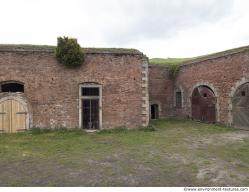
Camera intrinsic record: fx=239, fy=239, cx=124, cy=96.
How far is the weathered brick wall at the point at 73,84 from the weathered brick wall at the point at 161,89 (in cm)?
601

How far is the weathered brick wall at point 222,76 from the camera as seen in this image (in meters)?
13.1

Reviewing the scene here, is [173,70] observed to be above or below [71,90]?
above

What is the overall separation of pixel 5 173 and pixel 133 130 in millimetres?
7062

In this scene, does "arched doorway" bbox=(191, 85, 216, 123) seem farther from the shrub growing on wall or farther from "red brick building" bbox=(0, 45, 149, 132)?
the shrub growing on wall

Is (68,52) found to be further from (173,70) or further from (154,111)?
(173,70)

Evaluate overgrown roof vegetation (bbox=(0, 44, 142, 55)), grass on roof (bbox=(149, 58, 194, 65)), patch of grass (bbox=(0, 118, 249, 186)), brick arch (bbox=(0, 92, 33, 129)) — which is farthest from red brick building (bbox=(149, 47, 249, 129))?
brick arch (bbox=(0, 92, 33, 129))

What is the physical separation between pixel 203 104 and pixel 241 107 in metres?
2.97

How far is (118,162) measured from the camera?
739 centimetres

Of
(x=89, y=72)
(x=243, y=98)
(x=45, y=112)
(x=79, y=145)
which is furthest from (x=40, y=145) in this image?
(x=243, y=98)

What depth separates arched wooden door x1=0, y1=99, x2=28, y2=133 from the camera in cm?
1159

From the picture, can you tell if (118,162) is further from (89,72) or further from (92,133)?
(89,72)

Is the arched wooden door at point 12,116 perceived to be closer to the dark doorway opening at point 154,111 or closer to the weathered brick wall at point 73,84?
the weathered brick wall at point 73,84

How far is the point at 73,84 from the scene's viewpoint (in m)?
12.2

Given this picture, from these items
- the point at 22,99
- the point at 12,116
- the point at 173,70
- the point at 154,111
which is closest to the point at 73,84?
the point at 22,99
